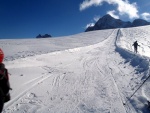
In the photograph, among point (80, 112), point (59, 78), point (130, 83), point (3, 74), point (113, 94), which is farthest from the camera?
point (59, 78)

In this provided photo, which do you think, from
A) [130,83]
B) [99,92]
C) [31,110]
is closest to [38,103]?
[31,110]

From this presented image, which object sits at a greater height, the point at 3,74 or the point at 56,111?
the point at 3,74

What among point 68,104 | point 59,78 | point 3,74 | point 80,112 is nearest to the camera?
point 3,74

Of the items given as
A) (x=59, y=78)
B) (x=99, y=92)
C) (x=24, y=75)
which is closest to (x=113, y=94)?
(x=99, y=92)

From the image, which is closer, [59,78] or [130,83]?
[130,83]

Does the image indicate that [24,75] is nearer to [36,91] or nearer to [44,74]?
[44,74]

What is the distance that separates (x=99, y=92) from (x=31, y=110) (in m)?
3.22

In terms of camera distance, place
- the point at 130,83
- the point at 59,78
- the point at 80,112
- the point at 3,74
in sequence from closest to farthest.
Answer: the point at 3,74 → the point at 80,112 → the point at 130,83 → the point at 59,78

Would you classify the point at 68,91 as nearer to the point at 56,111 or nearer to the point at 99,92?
the point at 99,92

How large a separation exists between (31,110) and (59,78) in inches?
198

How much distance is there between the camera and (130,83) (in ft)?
34.4

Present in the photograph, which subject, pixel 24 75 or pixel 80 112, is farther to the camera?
pixel 24 75

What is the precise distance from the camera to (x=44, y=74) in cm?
1363

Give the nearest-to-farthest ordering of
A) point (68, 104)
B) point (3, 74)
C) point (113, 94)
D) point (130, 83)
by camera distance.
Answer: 1. point (3, 74)
2. point (68, 104)
3. point (113, 94)
4. point (130, 83)
